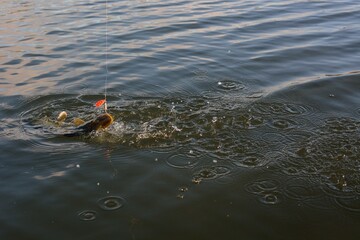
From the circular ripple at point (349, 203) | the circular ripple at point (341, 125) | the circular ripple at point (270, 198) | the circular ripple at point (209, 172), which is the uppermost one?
the circular ripple at point (341, 125)

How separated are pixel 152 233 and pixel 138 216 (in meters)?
0.25

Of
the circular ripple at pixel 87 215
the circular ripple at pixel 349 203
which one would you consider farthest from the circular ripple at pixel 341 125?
the circular ripple at pixel 87 215

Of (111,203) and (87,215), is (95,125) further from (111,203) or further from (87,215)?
(87,215)

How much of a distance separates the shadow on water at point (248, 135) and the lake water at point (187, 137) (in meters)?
0.01

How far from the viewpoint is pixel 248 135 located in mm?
4582

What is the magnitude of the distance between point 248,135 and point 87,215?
1987 millimetres

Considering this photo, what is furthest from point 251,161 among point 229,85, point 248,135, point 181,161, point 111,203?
point 229,85

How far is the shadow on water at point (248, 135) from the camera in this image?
3760 millimetres

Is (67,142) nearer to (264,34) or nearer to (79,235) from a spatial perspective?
(79,235)

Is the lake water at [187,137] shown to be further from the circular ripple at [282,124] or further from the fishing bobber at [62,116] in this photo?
the fishing bobber at [62,116]

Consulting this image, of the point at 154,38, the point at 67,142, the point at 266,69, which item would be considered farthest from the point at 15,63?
the point at 266,69

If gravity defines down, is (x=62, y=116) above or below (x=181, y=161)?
above

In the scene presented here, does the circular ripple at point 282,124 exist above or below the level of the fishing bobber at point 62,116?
below

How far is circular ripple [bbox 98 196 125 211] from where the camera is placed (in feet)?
11.7
